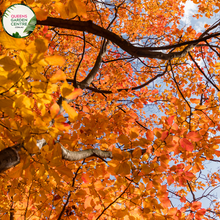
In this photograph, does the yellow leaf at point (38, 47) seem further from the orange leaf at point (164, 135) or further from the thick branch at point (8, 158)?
the orange leaf at point (164, 135)

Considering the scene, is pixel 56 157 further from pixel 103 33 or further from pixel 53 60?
pixel 103 33

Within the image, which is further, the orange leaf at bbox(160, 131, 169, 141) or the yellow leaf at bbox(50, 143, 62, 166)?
the orange leaf at bbox(160, 131, 169, 141)

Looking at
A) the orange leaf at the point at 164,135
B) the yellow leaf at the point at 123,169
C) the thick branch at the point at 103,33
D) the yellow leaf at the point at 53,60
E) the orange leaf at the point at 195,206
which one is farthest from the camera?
the orange leaf at the point at 195,206

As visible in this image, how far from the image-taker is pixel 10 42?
0.95 m

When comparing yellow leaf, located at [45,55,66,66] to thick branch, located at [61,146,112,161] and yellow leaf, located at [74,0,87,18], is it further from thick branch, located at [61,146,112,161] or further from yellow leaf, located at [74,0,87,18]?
thick branch, located at [61,146,112,161]

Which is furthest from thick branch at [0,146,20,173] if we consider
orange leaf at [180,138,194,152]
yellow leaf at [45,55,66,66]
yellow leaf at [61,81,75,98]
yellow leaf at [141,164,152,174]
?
orange leaf at [180,138,194,152]

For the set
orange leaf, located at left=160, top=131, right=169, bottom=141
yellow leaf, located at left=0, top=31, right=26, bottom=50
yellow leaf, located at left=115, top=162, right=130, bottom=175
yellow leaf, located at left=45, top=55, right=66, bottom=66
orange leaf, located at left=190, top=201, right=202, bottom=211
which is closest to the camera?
yellow leaf, located at left=0, top=31, right=26, bottom=50

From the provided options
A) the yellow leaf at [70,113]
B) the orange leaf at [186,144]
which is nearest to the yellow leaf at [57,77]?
the yellow leaf at [70,113]

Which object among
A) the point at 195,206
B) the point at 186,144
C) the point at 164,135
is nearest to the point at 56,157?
the point at 164,135

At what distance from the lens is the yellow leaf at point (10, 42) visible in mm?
915

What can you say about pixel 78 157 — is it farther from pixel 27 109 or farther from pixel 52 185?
pixel 52 185

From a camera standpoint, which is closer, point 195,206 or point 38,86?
point 38,86

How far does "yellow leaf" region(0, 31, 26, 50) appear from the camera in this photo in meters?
0.92

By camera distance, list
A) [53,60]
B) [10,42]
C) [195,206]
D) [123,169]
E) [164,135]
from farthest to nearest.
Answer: [195,206], [164,135], [123,169], [53,60], [10,42]
